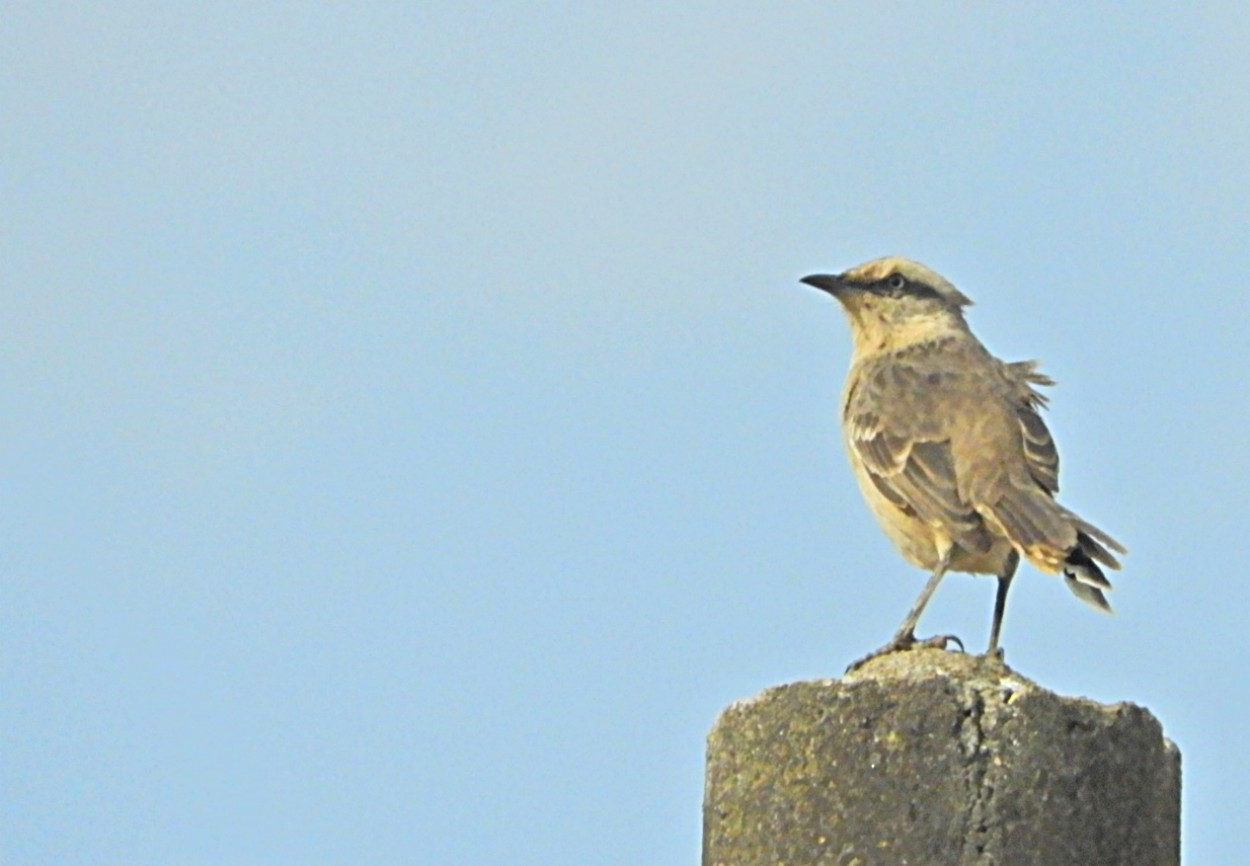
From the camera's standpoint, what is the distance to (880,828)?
500 cm

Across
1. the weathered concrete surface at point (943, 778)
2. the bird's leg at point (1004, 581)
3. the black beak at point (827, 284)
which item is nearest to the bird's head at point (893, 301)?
the black beak at point (827, 284)

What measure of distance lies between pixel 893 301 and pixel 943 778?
6690mm

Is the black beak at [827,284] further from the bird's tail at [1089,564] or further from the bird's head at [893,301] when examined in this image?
the bird's tail at [1089,564]

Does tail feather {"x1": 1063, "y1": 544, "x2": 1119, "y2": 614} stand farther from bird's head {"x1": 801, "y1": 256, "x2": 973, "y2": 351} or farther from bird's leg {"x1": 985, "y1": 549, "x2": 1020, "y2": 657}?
bird's head {"x1": 801, "y1": 256, "x2": 973, "y2": 351}

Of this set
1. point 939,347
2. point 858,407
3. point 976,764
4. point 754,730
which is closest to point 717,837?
point 754,730

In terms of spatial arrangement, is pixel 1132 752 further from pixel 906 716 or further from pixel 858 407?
pixel 858 407

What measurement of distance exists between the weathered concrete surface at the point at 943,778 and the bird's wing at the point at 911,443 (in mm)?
3769

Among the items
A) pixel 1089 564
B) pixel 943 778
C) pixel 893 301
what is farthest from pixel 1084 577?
pixel 893 301

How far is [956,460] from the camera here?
934cm

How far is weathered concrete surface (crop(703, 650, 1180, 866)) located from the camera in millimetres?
4988

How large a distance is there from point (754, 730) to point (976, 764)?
569 mm

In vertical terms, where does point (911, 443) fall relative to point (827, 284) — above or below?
below

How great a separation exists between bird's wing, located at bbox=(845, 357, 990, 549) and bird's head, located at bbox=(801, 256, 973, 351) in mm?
694

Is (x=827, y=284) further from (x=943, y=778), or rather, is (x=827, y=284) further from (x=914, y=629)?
(x=943, y=778)
